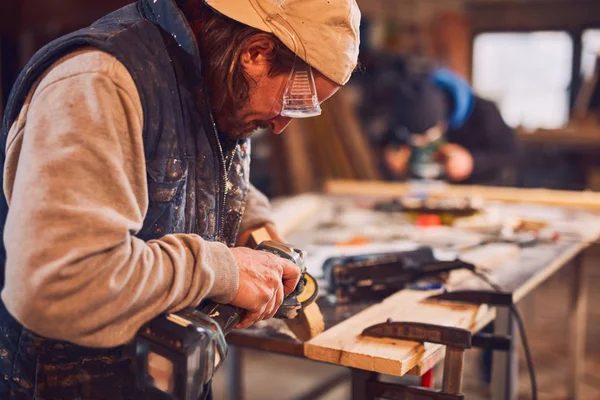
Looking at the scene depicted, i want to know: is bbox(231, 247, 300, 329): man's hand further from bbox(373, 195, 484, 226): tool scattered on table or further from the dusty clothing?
bbox(373, 195, 484, 226): tool scattered on table

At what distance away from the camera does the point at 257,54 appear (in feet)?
3.88

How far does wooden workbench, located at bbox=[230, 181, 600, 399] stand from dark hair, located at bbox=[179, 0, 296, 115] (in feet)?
1.86

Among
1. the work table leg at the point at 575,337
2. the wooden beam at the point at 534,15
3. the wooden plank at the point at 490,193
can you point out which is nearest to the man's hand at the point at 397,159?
the wooden plank at the point at 490,193

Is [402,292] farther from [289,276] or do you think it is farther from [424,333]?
[289,276]

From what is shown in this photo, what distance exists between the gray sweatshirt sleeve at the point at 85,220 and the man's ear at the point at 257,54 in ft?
0.74

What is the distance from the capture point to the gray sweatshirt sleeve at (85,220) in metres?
0.90

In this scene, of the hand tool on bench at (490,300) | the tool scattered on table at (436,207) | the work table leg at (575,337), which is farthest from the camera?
the work table leg at (575,337)

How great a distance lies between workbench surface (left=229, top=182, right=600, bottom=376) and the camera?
147 centimetres

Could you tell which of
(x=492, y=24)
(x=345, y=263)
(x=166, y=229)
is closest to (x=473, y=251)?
(x=345, y=263)

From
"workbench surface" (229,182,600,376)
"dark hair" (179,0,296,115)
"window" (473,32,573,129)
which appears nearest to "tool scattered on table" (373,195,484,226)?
"workbench surface" (229,182,600,376)

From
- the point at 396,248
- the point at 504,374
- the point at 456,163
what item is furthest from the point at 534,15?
the point at 504,374

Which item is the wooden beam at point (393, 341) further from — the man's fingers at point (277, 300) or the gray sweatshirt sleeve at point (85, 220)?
the gray sweatshirt sleeve at point (85, 220)

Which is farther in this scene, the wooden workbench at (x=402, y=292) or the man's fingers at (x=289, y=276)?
the wooden workbench at (x=402, y=292)

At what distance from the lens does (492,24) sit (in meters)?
10.5
